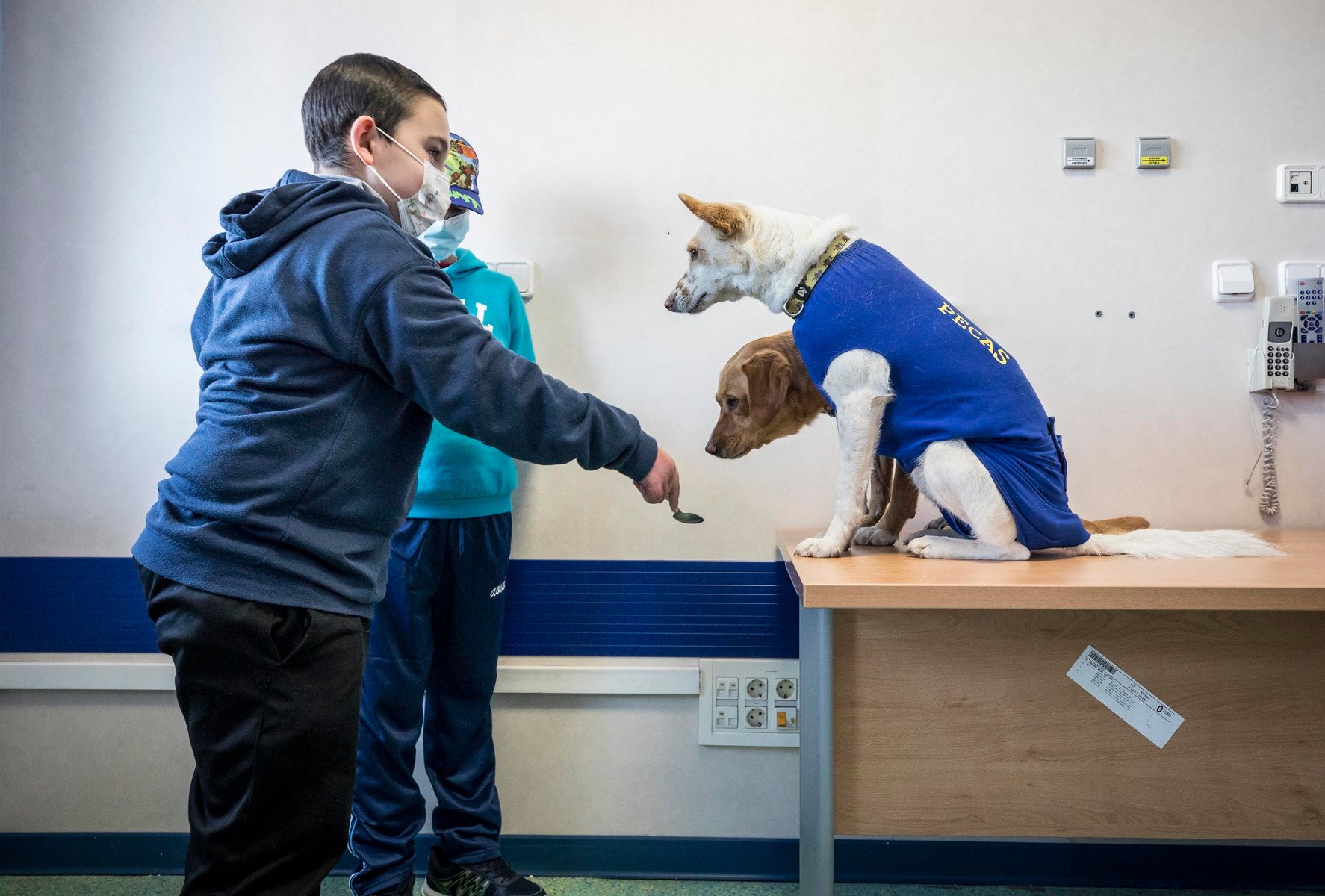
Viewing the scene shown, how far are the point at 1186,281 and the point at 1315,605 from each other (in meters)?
1.07

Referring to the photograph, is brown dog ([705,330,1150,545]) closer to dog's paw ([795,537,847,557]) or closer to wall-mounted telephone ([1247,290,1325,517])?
dog's paw ([795,537,847,557])

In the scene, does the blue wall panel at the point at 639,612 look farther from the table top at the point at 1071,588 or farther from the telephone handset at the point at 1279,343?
the telephone handset at the point at 1279,343

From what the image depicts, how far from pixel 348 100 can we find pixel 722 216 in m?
0.62

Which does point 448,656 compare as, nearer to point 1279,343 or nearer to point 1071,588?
point 1071,588

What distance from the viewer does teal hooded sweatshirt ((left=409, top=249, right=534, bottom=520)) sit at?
1637mm

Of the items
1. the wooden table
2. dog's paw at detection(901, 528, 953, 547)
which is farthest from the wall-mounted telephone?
dog's paw at detection(901, 528, 953, 547)

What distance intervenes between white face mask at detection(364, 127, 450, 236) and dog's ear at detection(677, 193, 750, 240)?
41cm

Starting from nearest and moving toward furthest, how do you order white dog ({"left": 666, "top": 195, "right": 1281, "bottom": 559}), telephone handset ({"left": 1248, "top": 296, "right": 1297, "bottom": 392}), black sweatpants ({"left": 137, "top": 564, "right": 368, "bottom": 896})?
black sweatpants ({"left": 137, "top": 564, "right": 368, "bottom": 896}) → white dog ({"left": 666, "top": 195, "right": 1281, "bottom": 559}) → telephone handset ({"left": 1248, "top": 296, "right": 1297, "bottom": 392})

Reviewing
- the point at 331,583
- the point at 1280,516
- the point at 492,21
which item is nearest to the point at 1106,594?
the point at 331,583

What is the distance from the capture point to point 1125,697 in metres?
1.23

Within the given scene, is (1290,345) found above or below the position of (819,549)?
above

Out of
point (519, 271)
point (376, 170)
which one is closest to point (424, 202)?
point (376, 170)

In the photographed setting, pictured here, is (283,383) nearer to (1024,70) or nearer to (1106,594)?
(1106,594)

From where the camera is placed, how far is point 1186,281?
184cm
